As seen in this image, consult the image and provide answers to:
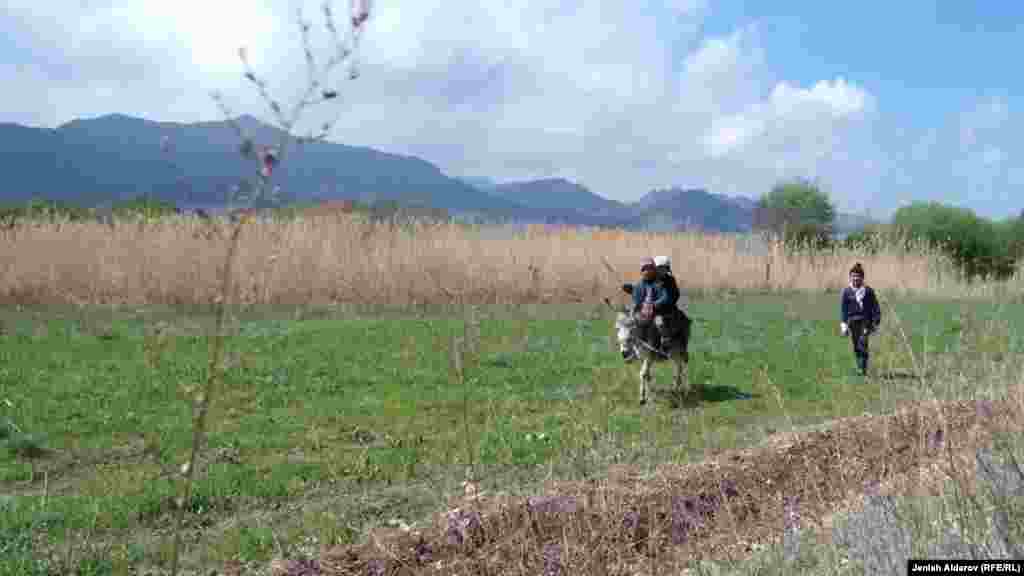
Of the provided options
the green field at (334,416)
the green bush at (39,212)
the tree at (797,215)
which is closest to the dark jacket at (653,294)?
the green field at (334,416)

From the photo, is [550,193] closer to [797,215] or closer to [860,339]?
[797,215]

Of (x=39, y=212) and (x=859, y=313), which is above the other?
(x=39, y=212)

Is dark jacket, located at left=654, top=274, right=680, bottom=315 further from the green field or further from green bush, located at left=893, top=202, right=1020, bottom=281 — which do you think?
green bush, located at left=893, top=202, right=1020, bottom=281

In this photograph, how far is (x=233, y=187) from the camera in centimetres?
189

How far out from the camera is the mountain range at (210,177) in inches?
84.8

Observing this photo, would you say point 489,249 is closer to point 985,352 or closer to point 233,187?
point 985,352

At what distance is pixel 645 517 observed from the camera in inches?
206

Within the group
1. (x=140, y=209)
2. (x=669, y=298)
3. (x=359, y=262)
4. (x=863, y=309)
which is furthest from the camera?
(x=140, y=209)

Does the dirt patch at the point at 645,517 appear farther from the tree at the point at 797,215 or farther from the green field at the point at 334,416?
the tree at the point at 797,215

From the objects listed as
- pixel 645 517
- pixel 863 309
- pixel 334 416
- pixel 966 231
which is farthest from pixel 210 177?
pixel 966 231

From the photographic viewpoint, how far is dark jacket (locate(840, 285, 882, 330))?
10.5m

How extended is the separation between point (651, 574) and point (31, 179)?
150 ft

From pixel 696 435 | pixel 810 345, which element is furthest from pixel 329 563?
pixel 810 345

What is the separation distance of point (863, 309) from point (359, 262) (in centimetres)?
1106
